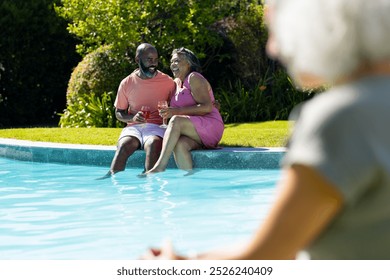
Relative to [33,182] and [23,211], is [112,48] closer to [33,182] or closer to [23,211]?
[33,182]

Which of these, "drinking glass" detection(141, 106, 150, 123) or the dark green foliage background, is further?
the dark green foliage background

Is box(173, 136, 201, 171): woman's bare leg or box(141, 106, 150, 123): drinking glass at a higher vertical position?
box(141, 106, 150, 123): drinking glass

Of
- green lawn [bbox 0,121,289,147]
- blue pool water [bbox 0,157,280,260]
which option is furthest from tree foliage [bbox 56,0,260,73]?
blue pool water [bbox 0,157,280,260]

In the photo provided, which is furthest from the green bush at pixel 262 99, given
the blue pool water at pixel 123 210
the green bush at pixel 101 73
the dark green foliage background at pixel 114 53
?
the blue pool water at pixel 123 210

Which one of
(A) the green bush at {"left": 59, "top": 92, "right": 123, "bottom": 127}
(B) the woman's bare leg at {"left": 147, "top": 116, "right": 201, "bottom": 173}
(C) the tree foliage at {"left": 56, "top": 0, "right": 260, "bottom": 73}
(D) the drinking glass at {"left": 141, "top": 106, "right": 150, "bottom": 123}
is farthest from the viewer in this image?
(C) the tree foliage at {"left": 56, "top": 0, "right": 260, "bottom": 73}

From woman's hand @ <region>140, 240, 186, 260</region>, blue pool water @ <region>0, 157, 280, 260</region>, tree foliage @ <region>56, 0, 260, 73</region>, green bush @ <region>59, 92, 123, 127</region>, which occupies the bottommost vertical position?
blue pool water @ <region>0, 157, 280, 260</region>

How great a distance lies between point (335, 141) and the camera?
1.36m

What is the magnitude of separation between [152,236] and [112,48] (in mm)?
9377

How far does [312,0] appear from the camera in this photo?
1465 millimetres

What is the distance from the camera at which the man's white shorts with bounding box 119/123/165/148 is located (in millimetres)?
9453

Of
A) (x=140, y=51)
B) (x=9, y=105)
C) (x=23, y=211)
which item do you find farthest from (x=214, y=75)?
(x=23, y=211)

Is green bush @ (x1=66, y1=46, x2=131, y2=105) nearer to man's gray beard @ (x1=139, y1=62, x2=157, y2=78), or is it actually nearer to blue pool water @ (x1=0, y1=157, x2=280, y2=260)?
blue pool water @ (x1=0, y1=157, x2=280, y2=260)

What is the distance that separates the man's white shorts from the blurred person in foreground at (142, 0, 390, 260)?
7905 millimetres

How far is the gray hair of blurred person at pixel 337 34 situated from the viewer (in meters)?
1.44
